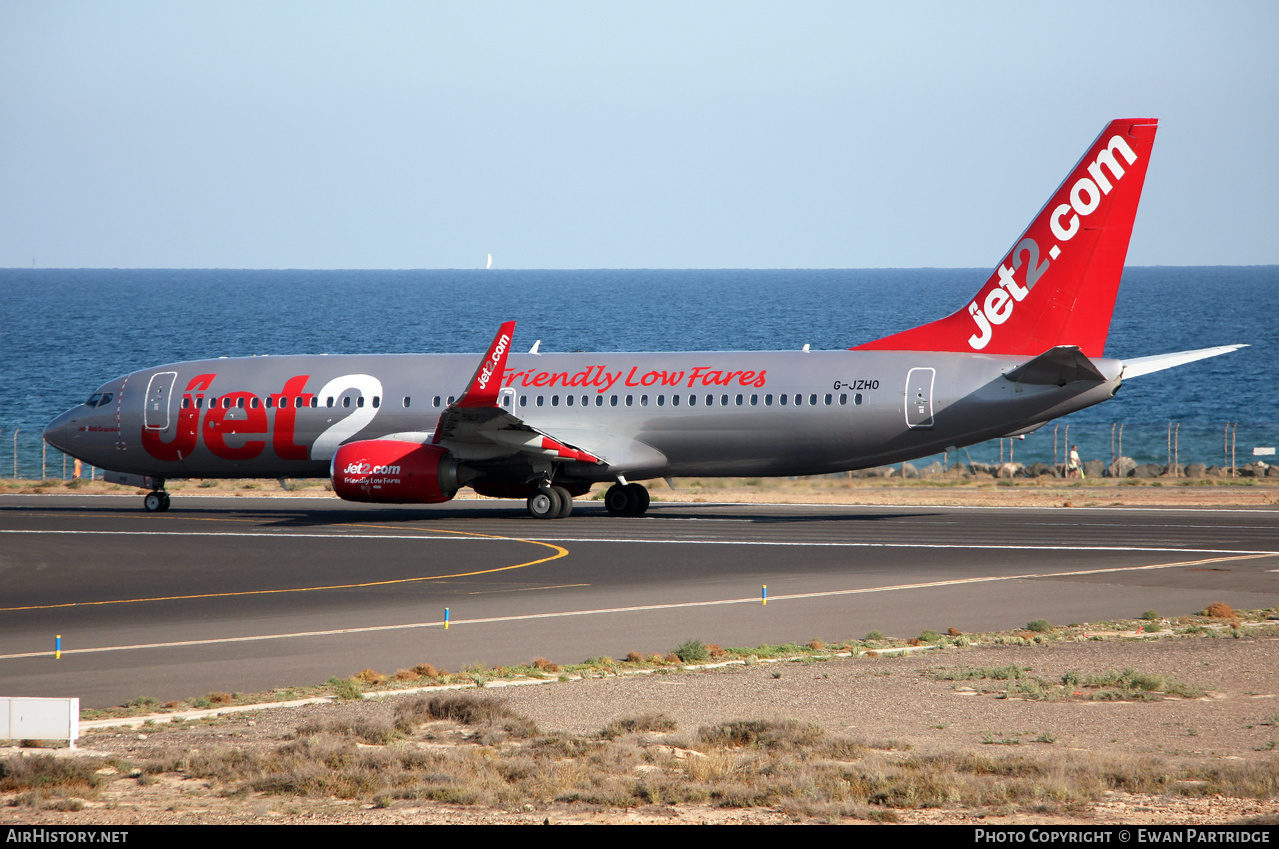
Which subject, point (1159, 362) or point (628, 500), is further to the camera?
point (628, 500)

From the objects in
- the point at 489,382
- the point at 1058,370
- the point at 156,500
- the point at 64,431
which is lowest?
the point at 156,500

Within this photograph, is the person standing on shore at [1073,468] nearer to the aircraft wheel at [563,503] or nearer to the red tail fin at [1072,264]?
the red tail fin at [1072,264]

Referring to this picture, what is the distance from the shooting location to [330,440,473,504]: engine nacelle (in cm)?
3275

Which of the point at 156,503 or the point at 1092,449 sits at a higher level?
the point at 1092,449

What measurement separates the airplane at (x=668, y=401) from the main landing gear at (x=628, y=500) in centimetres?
4

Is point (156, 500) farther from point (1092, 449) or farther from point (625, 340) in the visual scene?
point (625, 340)

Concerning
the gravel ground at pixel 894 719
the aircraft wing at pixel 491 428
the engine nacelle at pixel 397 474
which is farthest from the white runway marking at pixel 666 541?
the gravel ground at pixel 894 719

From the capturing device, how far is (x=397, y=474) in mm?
32750

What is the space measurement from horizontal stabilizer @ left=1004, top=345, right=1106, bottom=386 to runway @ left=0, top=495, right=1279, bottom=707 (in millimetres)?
3249

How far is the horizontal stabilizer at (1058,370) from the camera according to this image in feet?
96.7

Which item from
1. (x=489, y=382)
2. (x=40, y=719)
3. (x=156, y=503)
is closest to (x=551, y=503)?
(x=489, y=382)

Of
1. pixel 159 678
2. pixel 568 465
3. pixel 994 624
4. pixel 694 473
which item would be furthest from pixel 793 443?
pixel 159 678

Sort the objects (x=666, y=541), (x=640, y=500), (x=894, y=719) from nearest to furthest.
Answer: (x=894, y=719) → (x=666, y=541) → (x=640, y=500)

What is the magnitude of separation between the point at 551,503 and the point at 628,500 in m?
2.25
